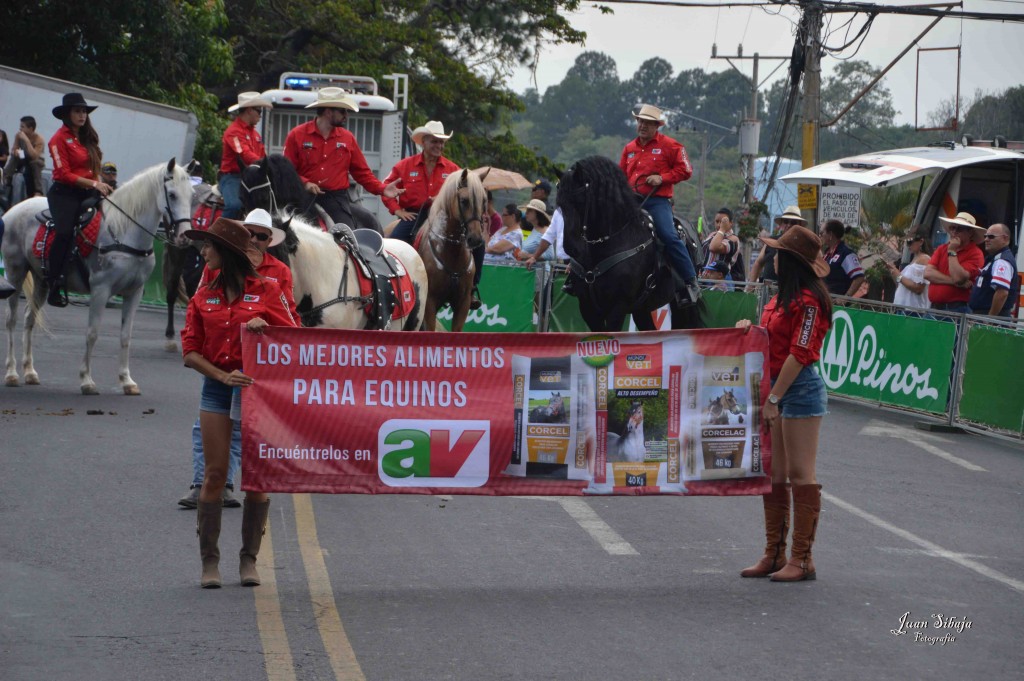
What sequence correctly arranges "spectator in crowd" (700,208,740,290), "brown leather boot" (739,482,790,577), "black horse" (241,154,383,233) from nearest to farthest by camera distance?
1. "brown leather boot" (739,482,790,577)
2. "black horse" (241,154,383,233)
3. "spectator in crowd" (700,208,740,290)

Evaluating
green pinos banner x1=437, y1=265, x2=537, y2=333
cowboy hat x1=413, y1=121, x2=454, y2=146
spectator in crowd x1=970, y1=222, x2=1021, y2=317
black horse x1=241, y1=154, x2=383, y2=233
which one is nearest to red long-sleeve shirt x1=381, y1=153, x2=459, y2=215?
cowboy hat x1=413, y1=121, x2=454, y2=146

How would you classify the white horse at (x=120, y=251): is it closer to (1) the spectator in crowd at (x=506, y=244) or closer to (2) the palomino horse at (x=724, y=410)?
(2) the palomino horse at (x=724, y=410)

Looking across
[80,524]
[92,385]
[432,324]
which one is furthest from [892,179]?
[80,524]

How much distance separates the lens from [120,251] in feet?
45.4

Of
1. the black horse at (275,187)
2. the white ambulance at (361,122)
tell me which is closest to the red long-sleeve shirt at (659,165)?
the black horse at (275,187)

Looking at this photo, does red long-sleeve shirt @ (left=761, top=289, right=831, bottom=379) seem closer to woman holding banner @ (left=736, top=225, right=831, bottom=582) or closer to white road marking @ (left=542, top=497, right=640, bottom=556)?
woman holding banner @ (left=736, top=225, right=831, bottom=582)

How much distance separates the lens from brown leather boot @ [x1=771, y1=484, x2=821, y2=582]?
813cm

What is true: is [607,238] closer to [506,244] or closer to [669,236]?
[669,236]

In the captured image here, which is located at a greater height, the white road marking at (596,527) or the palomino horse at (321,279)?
the palomino horse at (321,279)

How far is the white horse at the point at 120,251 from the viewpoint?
13859 millimetres

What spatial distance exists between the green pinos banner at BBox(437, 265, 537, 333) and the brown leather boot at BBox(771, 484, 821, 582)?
41.5 feet

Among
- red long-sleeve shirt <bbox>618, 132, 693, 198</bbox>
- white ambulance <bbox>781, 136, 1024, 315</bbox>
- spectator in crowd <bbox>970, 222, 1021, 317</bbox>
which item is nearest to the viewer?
red long-sleeve shirt <bbox>618, 132, 693, 198</bbox>

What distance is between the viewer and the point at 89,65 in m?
31.2

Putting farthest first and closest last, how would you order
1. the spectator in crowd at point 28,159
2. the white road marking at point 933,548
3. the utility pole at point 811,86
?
the utility pole at point 811,86, the spectator in crowd at point 28,159, the white road marking at point 933,548
